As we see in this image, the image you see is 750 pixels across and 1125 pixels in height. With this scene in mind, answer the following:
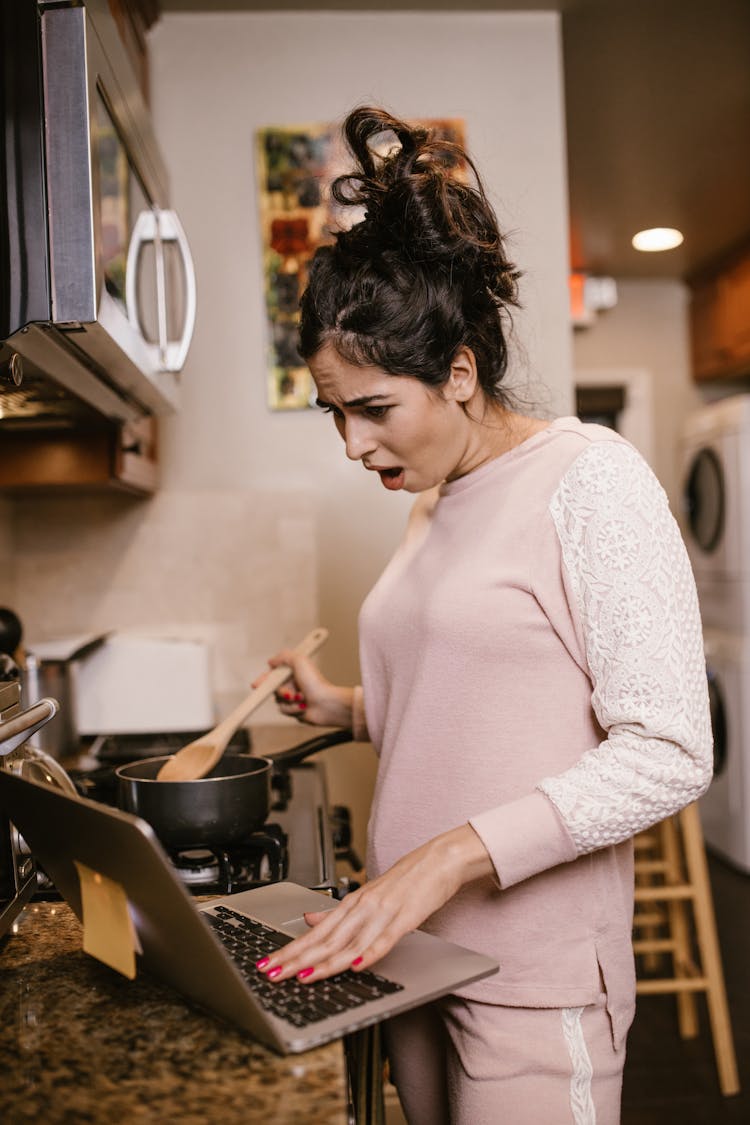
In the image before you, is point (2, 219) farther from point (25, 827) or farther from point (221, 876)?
point (221, 876)

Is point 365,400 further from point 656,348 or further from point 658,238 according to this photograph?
point 656,348

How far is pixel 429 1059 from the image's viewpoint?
111 centimetres

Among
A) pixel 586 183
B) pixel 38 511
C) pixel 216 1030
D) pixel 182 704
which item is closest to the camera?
pixel 216 1030

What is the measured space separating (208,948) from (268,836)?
0.61m

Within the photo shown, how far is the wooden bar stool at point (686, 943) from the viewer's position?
2.22 metres

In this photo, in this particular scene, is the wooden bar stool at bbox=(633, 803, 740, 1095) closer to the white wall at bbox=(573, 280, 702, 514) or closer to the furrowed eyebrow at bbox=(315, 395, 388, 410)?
the furrowed eyebrow at bbox=(315, 395, 388, 410)

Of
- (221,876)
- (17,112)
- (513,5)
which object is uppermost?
(513,5)

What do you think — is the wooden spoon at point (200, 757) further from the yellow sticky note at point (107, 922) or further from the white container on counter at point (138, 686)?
the white container on counter at point (138, 686)

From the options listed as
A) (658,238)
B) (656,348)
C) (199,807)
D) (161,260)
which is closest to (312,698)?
(199,807)

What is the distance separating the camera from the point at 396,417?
1054mm

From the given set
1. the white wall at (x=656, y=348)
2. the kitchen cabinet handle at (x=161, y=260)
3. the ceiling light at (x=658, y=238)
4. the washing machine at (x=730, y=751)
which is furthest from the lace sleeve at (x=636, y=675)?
the white wall at (x=656, y=348)

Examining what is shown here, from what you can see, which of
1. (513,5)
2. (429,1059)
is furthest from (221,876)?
(513,5)

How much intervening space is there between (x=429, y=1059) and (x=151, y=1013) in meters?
0.47

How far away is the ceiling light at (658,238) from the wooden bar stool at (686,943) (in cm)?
238
